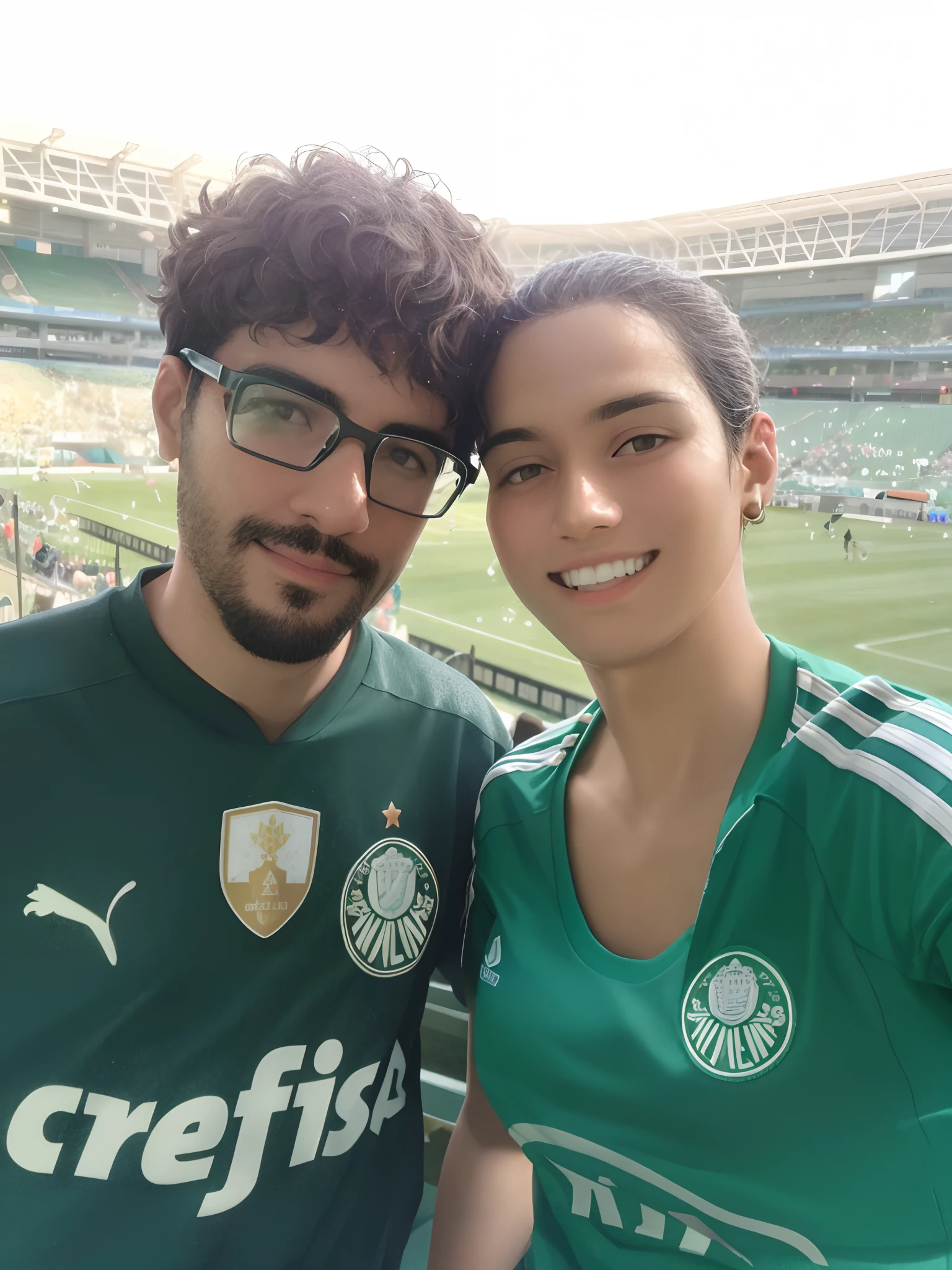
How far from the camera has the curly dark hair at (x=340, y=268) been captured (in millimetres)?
916

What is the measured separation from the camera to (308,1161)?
942mm

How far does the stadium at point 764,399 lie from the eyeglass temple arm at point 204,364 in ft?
0.63

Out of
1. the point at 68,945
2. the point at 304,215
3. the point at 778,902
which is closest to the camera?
the point at 778,902

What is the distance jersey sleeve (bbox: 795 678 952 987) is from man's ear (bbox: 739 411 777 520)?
0.22 metres

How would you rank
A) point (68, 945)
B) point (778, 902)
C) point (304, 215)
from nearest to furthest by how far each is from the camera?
point (778, 902) < point (68, 945) < point (304, 215)

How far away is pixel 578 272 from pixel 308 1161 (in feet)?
3.41

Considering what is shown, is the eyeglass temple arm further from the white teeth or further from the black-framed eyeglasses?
the white teeth

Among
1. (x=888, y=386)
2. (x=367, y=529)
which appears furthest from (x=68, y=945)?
(x=888, y=386)

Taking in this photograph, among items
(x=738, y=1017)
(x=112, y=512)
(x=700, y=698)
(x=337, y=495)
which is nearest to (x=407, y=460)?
(x=337, y=495)

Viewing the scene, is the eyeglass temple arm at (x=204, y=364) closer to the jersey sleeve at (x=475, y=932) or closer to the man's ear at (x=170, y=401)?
the man's ear at (x=170, y=401)

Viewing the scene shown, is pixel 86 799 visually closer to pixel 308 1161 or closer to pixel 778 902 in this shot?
pixel 308 1161

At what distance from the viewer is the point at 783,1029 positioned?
711 mm

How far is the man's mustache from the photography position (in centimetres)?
89

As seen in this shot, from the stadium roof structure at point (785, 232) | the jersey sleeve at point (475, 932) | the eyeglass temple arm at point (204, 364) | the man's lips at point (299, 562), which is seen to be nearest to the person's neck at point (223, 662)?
the man's lips at point (299, 562)
